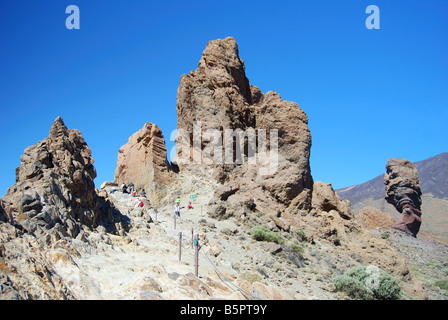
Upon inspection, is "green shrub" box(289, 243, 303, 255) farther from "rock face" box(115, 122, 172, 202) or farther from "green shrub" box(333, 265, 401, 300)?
"rock face" box(115, 122, 172, 202)

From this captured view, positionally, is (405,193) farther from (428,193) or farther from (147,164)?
(428,193)

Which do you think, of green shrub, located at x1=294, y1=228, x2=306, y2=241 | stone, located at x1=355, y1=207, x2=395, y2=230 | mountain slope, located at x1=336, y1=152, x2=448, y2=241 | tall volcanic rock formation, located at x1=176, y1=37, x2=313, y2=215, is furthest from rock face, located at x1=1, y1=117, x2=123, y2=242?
mountain slope, located at x1=336, y1=152, x2=448, y2=241

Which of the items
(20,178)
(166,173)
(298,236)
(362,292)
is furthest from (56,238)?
(166,173)

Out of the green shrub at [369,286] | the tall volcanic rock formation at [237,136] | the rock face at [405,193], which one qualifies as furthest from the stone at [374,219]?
the green shrub at [369,286]

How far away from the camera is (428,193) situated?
338 ft

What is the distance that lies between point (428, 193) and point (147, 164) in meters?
93.3

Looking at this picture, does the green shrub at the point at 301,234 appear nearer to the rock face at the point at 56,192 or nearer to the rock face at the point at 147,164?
the rock face at the point at 147,164

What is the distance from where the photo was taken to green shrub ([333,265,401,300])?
1606cm

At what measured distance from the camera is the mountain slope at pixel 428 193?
67312mm

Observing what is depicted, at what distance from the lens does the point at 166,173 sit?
29.0 meters

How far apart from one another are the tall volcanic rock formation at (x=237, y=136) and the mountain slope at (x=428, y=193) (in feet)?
146

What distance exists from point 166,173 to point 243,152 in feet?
18.4

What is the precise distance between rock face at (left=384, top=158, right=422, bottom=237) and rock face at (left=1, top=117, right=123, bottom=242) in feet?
106

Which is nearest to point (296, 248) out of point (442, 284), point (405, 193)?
point (442, 284)
